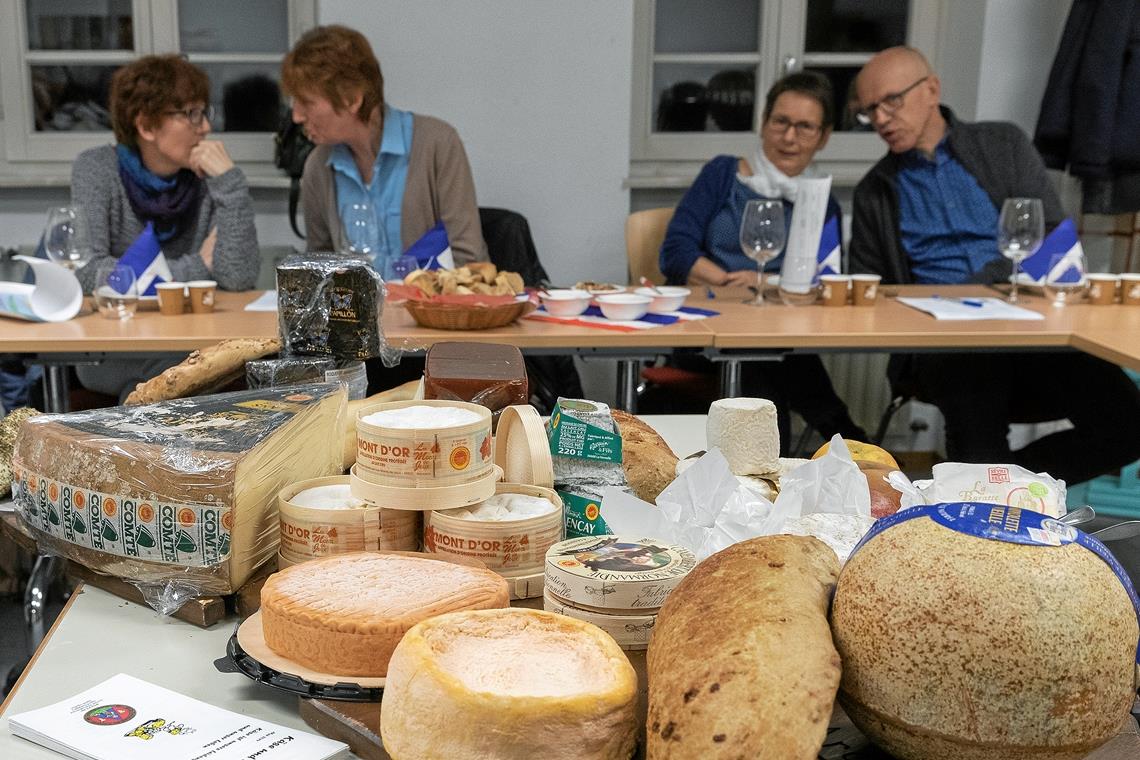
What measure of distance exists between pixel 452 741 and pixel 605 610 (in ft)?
0.75

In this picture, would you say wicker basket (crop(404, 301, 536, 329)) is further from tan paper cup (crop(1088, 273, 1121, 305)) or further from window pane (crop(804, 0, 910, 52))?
window pane (crop(804, 0, 910, 52))

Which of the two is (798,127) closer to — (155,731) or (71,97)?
(71,97)

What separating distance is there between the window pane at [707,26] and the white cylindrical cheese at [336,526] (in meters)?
3.67

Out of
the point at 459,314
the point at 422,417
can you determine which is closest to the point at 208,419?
the point at 422,417

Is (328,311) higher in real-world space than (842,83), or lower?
lower

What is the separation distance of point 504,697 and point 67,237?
243 centimetres

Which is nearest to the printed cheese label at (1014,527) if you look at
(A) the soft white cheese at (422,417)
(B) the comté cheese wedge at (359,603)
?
(B) the comté cheese wedge at (359,603)

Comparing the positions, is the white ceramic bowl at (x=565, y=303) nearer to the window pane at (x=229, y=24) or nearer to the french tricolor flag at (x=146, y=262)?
the french tricolor flag at (x=146, y=262)

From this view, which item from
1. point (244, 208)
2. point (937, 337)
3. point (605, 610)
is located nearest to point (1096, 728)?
point (605, 610)

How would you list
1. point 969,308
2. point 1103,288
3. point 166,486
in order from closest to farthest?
point 166,486, point 969,308, point 1103,288

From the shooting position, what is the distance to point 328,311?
1.52 metres

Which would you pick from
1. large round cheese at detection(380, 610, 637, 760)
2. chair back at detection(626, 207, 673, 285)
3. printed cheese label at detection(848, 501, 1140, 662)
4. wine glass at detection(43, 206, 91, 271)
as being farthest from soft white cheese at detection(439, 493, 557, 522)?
chair back at detection(626, 207, 673, 285)

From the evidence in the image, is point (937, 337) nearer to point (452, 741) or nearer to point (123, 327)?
point (123, 327)

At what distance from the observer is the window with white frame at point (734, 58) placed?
4.39m
